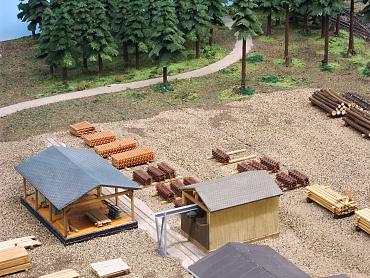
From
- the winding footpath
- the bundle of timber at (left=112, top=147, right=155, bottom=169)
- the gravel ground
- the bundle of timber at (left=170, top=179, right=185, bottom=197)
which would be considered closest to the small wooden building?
the gravel ground

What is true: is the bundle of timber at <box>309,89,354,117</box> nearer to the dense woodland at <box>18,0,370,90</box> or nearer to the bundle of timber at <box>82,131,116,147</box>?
the dense woodland at <box>18,0,370,90</box>

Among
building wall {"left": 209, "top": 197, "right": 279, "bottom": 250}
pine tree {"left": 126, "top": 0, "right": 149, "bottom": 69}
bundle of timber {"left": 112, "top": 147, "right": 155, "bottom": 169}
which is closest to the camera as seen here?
building wall {"left": 209, "top": 197, "right": 279, "bottom": 250}

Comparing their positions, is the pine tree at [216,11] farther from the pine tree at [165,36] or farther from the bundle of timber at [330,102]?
the bundle of timber at [330,102]

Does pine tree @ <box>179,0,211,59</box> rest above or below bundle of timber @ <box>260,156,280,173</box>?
above

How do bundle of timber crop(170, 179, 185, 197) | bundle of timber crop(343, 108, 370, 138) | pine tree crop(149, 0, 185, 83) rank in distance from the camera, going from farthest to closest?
pine tree crop(149, 0, 185, 83)
bundle of timber crop(343, 108, 370, 138)
bundle of timber crop(170, 179, 185, 197)

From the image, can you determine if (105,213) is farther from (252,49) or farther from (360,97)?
Answer: (252,49)

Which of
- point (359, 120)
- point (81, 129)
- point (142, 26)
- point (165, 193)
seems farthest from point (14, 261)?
point (142, 26)

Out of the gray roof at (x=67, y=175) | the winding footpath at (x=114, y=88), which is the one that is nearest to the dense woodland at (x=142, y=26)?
the winding footpath at (x=114, y=88)
